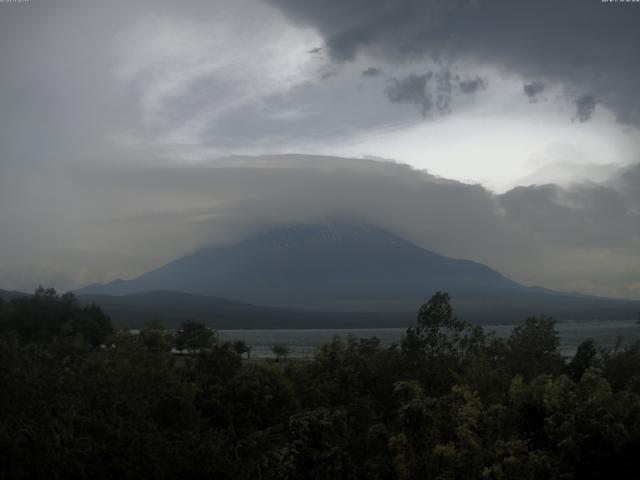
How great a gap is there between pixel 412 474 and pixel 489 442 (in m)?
2.58

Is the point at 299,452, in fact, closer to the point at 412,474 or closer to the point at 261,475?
the point at 261,475

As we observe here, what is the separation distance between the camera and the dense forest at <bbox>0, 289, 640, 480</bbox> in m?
18.3

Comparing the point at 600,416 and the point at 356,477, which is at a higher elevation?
the point at 600,416

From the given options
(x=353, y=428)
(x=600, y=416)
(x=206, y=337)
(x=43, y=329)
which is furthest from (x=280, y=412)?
(x=43, y=329)

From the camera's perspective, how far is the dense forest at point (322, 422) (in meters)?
18.3

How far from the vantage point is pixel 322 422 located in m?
18.2

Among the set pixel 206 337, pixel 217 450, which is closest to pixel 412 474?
pixel 217 450

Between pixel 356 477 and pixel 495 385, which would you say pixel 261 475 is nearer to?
pixel 356 477

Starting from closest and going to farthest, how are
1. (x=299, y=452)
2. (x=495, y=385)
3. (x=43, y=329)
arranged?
(x=299, y=452) → (x=495, y=385) → (x=43, y=329)

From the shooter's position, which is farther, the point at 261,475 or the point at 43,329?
the point at 43,329

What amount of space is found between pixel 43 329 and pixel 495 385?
54039 mm

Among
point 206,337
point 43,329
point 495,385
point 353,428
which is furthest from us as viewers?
point 43,329

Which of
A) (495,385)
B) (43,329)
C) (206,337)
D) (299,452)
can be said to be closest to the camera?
(299,452)

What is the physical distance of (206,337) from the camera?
6400cm
